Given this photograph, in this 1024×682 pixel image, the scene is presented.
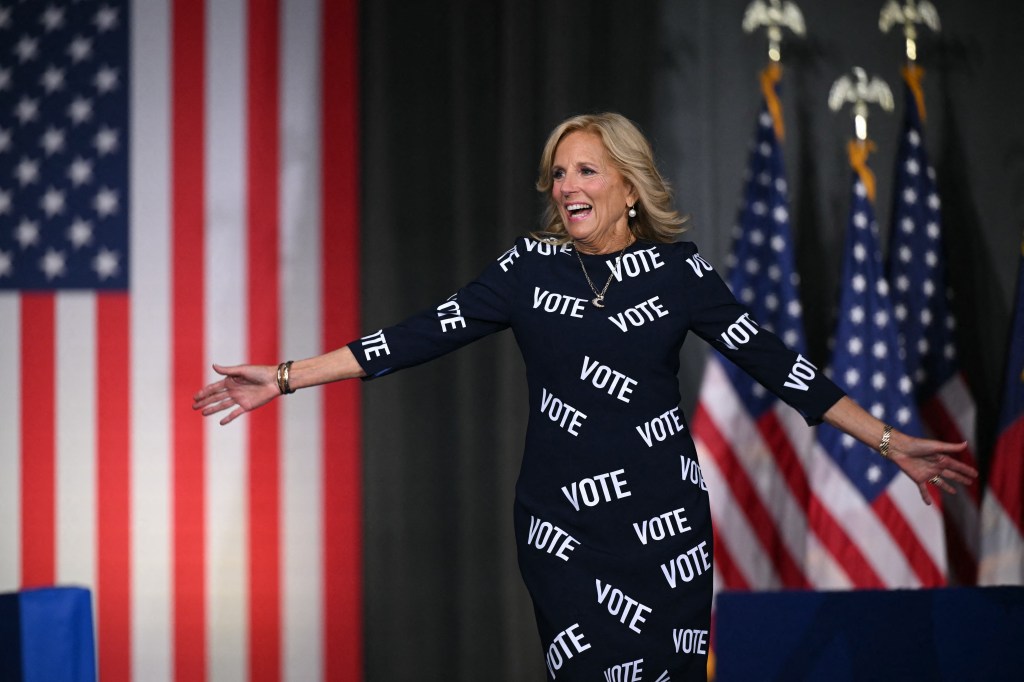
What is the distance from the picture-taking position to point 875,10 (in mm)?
4023

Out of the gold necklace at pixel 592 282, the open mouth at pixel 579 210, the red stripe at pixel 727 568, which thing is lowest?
the red stripe at pixel 727 568

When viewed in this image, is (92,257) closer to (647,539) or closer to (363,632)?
(363,632)

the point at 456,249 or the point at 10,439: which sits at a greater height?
the point at 456,249

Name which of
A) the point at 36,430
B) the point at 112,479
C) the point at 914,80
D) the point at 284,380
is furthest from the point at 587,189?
the point at 36,430

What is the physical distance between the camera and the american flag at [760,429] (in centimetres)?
361

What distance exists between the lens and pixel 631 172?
2.13m

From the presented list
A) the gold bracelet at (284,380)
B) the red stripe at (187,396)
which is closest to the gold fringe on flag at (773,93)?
the red stripe at (187,396)

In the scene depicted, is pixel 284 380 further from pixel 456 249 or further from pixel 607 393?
pixel 456 249

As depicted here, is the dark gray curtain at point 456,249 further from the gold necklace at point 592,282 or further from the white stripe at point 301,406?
the gold necklace at point 592,282

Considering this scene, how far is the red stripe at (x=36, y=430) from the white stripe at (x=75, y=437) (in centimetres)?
3

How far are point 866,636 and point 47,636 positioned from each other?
1.65 m

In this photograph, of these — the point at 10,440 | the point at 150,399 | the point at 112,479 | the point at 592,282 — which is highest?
the point at 592,282

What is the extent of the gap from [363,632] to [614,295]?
80.5 inches

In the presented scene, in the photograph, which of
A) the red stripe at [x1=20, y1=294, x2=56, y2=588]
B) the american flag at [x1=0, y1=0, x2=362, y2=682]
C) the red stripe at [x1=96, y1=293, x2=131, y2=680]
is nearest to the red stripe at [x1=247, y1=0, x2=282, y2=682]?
the american flag at [x1=0, y1=0, x2=362, y2=682]
